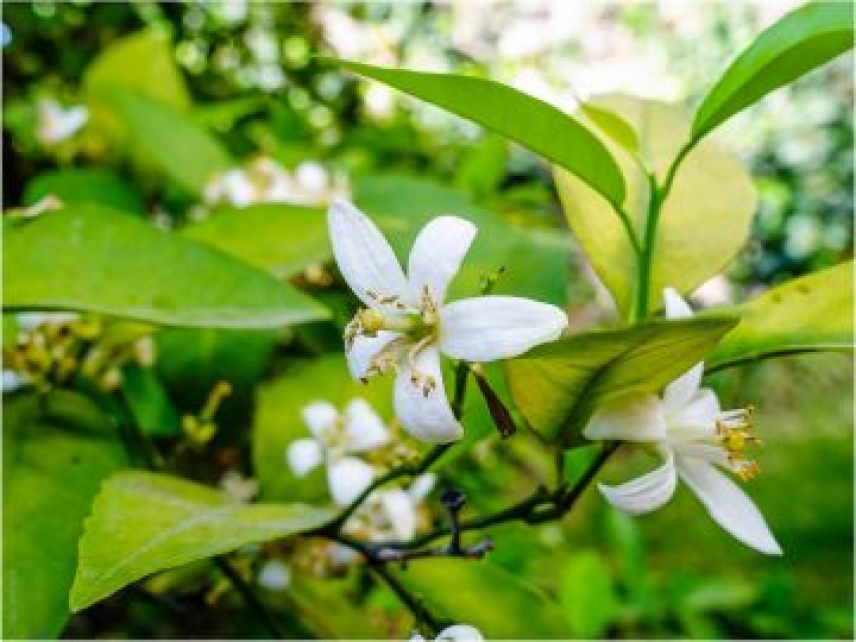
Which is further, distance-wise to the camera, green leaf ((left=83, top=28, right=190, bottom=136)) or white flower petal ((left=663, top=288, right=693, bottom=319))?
green leaf ((left=83, top=28, right=190, bottom=136))

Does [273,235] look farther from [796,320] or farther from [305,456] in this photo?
[796,320]

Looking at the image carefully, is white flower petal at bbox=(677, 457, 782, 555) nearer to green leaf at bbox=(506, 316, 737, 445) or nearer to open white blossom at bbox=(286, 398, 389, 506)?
green leaf at bbox=(506, 316, 737, 445)

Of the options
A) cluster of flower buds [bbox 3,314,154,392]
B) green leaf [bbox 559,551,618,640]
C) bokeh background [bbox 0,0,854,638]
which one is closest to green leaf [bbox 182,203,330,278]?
cluster of flower buds [bbox 3,314,154,392]

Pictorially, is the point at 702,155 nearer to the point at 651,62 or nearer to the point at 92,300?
the point at 92,300

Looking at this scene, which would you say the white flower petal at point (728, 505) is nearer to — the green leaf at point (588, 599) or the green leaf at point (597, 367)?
the green leaf at point (597, 367)

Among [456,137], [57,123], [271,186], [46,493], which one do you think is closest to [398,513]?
[46,493]
